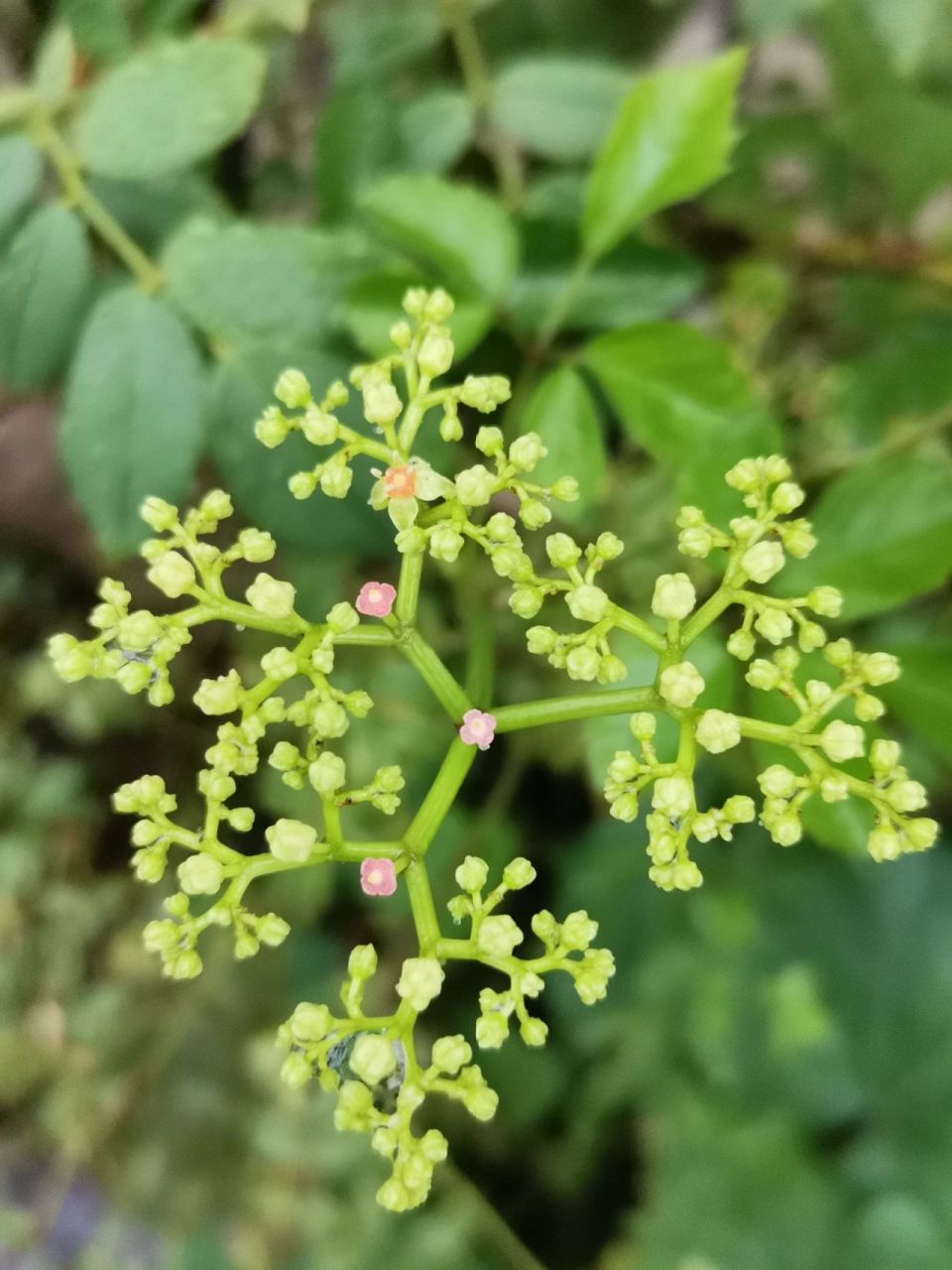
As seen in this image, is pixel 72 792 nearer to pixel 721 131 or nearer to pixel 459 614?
pixel 459 614

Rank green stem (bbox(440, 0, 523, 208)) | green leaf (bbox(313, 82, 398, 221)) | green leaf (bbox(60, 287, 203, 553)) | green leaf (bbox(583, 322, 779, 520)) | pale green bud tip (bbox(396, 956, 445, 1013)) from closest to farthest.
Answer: pale green bud tip (bbox(396, 956, 445, 1013)) < green leaf (bbox(583, 322, 779, 520)) < green leaf (bbox(60, 287, 203, 553)) < green leaf (bbox(313, 82, 398, 221)) < green stem (bbox(440, 0, 523, 208))

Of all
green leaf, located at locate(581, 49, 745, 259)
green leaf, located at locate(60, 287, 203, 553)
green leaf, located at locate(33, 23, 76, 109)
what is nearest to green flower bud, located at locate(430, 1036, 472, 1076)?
green leaf, located at locate(60, 287, 203, 553)

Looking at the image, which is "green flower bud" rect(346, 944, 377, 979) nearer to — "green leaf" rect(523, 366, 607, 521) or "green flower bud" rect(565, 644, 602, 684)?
"green flower bud" rect(565, 644, 602, 684)

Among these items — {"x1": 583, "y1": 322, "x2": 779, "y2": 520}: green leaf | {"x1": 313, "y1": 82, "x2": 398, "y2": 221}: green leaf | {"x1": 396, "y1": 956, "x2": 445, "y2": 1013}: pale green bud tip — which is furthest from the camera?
{"x1": 313, "y1": 82, "x2": 398, "y2": 221}: green leaf

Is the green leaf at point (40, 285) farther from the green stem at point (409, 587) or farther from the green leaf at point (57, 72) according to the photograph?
the green stem at point (409, 587)

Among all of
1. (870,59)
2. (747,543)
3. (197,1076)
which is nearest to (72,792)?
(197,1076)

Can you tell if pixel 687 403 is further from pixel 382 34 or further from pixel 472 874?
pixel 382 34

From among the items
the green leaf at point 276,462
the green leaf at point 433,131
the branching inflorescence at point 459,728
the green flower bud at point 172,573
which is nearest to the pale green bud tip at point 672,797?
the branching inflorescence at point 459,728
